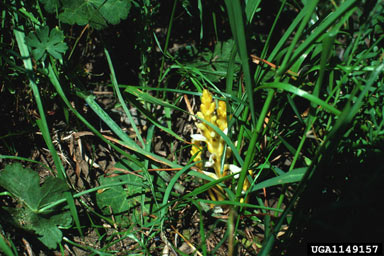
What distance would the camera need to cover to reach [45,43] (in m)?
1.82

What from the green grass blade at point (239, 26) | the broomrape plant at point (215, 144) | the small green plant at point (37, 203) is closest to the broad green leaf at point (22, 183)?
the small green plant at point (37, 203)

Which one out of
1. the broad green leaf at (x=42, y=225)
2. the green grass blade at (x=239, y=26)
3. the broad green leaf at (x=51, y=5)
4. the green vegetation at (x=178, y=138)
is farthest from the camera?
the broad green leaf at (x=51, y=5)

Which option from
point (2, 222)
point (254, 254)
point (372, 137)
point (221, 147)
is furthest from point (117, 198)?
point (372, 137)

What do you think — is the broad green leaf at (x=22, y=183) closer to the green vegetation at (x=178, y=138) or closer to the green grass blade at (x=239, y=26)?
the green vegetation at (x=178, y=138)

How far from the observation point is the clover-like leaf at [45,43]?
179 cm

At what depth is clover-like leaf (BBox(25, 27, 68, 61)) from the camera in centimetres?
179

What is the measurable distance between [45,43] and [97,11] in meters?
0.42

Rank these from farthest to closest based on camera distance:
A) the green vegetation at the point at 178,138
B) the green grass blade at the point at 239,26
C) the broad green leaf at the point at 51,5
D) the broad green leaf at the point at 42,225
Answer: the broad green leaf at the point at 51,5 < the broad green leaf at the point at 42,225 < the green vegetation at the point at 178,138 < the green grass blade at the point at 239,26

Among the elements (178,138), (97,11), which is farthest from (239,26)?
(97,11)

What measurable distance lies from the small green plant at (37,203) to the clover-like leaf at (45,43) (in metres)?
0.68

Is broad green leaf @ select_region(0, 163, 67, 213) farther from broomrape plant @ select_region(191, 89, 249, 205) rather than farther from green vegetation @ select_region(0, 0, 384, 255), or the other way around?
broomrape plant @ select_region(191, 89, 249, 205)

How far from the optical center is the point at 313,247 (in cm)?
173

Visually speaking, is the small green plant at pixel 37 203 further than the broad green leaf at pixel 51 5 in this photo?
No

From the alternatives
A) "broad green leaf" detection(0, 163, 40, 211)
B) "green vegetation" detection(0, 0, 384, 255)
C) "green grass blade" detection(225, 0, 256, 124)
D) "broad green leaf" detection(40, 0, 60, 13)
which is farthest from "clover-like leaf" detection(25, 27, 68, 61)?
"green grass blade" detection(225, 0, 256, 124)
